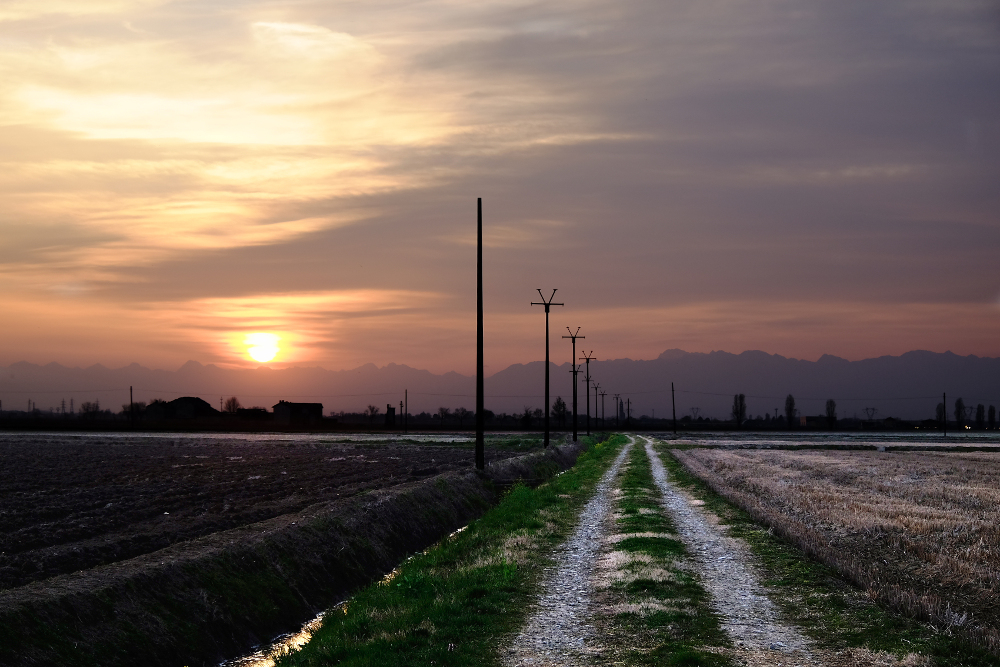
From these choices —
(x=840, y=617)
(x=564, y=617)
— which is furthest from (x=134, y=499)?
(x=840, y=617)

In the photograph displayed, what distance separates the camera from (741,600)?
50.1 ft

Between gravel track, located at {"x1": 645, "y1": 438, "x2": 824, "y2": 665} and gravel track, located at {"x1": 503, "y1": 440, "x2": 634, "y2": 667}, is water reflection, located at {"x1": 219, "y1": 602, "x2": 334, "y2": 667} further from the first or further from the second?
gravel track, located at {"x1": 645, "y1": 438, "x2": 824, "y2": 665}

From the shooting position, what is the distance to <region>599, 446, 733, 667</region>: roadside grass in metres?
11.9

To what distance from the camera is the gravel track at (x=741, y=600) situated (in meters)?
11.9

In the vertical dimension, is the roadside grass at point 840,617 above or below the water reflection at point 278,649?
above

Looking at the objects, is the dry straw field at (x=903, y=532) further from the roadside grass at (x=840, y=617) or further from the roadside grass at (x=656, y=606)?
the roadside grass at (x=656, y=606)

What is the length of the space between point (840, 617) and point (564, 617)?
4.49 m

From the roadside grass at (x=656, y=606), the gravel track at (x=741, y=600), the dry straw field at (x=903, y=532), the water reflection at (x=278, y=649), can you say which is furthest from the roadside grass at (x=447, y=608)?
the dry straw field at (x=903, y=532)

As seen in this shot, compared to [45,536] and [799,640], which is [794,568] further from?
[45,536]

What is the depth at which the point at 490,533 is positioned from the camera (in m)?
24.6

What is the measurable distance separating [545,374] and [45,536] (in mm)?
63045

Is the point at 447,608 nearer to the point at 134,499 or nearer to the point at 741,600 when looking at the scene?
the point at 741,600

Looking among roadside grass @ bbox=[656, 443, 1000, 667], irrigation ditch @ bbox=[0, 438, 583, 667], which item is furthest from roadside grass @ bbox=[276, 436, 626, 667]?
roadside grass @ bbox=[656, 443, 1000, 667]

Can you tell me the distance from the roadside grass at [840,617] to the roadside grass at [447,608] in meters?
4.69
